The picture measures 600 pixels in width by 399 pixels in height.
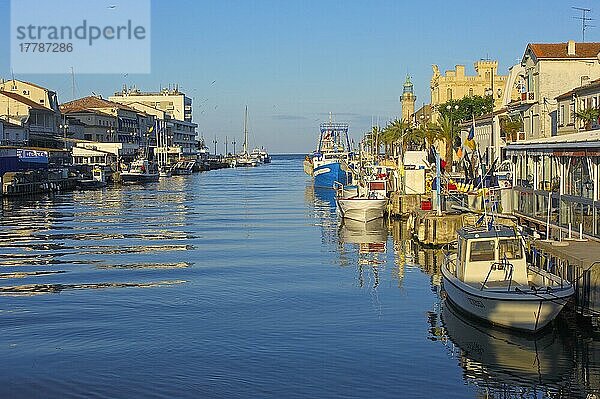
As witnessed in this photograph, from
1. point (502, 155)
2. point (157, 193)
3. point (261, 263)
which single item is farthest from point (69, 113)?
point (261, 263)

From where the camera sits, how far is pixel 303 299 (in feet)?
110

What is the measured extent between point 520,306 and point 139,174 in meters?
121

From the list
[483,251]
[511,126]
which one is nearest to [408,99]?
[511,126]

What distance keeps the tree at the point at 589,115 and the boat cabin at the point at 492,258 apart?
94.9 ft

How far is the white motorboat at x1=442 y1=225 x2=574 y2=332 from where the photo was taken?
81.9ft

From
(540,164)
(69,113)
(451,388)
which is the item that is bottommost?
(451,388)

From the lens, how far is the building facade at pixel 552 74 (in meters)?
68.9

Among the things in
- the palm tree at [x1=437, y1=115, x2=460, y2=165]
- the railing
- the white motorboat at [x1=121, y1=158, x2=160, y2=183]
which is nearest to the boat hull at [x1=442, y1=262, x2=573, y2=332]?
the railing

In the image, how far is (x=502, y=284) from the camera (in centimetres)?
2736

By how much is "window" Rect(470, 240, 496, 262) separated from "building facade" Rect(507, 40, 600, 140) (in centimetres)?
4118

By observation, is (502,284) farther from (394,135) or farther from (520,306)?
(394,135)

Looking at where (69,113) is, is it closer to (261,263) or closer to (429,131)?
(429,131)

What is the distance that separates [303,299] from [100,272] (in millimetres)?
11578

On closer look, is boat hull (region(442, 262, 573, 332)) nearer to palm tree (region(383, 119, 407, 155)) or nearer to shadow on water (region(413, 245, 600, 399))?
shadow on water (region(413, 245, 600, 399))
